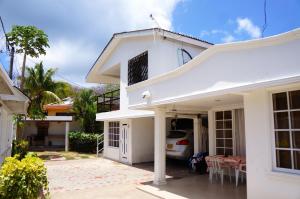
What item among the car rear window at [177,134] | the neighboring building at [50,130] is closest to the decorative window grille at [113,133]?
the car rear window at [177,134]

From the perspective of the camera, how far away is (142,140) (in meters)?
16.4

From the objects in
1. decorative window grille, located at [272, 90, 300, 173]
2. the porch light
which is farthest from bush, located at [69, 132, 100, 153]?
decorative window grille, located at [272, 90, 300, 173]

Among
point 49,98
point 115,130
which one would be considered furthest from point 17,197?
point 49,98

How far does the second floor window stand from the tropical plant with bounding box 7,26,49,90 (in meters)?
7.93

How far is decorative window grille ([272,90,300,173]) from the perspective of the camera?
6.22 meters

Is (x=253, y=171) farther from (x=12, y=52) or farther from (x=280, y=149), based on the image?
(x=12, y=52)

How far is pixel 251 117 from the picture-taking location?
704 centimetres

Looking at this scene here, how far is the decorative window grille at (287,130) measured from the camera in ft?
20.4

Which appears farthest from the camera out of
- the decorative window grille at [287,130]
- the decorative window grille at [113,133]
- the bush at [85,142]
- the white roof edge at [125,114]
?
the bush at [85,142]

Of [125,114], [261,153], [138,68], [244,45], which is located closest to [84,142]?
[125,114]

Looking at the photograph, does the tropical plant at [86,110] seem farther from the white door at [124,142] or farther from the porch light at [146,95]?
the porch light at [146,95]

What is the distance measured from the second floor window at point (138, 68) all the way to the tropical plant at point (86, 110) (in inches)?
403

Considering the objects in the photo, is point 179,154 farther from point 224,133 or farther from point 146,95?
point 146,95

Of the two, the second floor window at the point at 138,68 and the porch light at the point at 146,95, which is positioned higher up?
the second floor window at the point at 138,68
